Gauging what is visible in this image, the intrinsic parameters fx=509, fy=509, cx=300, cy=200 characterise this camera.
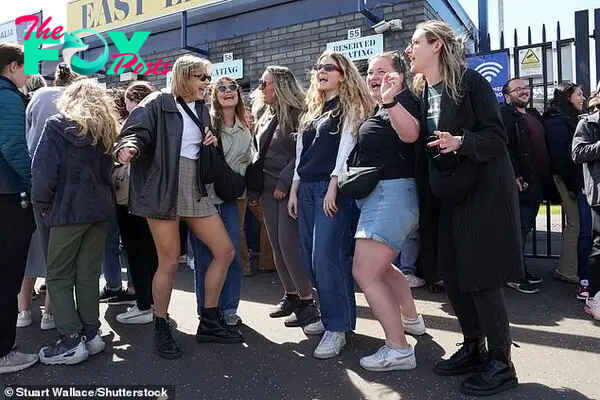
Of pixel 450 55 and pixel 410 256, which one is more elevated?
pixel 450 55

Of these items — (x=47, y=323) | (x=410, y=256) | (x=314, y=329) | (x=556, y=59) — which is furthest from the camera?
(x=556, y=59)

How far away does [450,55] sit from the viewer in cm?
256

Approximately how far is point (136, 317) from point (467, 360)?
247 centimetres

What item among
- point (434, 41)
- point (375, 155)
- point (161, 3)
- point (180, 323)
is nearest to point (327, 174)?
point (375, 155)

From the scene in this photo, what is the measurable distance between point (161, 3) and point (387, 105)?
843 centimetres

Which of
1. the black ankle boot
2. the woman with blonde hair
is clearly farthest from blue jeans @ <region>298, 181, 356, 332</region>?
the woman with blonde hair

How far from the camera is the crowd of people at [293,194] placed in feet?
8.26

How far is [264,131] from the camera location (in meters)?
3.82

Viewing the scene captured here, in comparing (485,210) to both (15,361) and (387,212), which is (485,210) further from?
(15,361)

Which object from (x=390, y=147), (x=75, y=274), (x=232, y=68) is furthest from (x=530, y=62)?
(x=232, y=68)

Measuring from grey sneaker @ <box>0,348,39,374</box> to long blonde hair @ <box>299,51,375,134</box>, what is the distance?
2231 millimetres

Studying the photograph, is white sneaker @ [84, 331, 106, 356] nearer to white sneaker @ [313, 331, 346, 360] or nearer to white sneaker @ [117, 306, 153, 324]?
white sneaker @ [117, 306, 153, 324]

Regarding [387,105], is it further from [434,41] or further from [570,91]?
[570,91]

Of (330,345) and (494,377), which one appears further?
(330,345)
